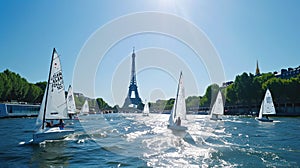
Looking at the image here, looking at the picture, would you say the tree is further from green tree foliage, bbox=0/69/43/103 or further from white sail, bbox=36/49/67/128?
white sail, bbox=36/49/67/128

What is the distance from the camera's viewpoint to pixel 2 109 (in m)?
73.9

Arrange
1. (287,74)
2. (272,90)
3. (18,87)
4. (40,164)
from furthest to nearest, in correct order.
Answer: (287,74) → (272,90) → (18,87) → (40,164)

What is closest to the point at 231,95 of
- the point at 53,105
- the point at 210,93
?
the point at 210,93

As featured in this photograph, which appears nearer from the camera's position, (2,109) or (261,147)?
(261,147)

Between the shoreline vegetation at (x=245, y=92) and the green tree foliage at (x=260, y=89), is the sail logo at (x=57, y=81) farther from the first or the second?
the green tree foliage at (x=260, y=89)

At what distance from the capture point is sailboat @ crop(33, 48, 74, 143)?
27.3m

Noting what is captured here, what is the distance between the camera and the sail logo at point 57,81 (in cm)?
2975

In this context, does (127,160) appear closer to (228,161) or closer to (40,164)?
(40,164)

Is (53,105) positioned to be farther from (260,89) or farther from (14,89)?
(260,89)

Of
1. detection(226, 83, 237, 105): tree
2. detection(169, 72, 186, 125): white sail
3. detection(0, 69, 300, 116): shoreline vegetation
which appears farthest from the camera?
detection(226, 83, 237, 105): tree

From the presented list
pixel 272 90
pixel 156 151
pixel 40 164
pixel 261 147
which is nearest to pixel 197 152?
pixel 156 151

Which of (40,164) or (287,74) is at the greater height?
(287,74)

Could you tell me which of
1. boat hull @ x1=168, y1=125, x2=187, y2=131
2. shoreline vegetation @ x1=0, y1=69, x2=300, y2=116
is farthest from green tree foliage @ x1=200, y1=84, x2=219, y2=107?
boat hull @ x1=168, y1=125, x2=187, y2=131

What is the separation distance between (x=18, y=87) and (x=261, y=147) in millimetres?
86821
